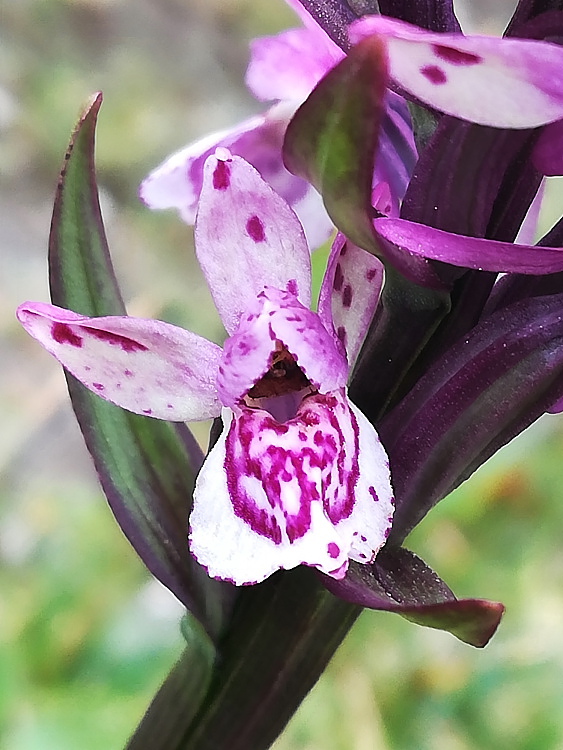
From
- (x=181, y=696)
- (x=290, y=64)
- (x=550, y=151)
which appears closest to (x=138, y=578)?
(x=181, y=696)

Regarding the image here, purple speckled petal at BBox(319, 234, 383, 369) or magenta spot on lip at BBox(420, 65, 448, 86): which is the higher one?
magenta spot on lip at BBox(420, 65, 448, 86)

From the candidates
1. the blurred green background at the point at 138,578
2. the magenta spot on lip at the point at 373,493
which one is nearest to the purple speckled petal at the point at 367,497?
the magenta spot on lip at the point at 373,493

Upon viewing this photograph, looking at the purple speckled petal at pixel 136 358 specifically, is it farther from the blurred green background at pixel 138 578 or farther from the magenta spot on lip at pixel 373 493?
the blurred green background at pixel 138 578

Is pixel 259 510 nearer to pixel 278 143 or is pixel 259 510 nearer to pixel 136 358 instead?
pixel 136 358

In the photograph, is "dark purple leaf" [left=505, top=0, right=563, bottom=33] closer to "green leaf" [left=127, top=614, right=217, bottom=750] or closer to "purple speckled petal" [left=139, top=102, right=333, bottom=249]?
"purple speckled petal" [left=139, top=102, right=333, bottom=249]

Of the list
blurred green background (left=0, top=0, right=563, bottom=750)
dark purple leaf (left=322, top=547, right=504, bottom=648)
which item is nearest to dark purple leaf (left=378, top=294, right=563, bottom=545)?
dark purple leaf (left=322, top=547, right=504, bottom=648)
